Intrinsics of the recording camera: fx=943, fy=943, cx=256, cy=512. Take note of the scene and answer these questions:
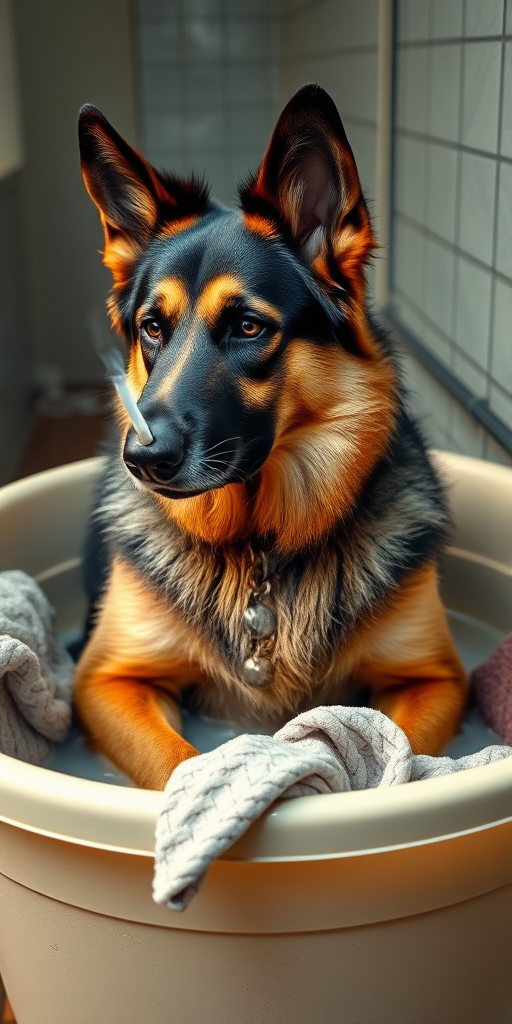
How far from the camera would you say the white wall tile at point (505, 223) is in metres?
1.60

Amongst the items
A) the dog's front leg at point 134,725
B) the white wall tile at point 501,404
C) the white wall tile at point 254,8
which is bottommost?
the dog's front leg at point 134,725

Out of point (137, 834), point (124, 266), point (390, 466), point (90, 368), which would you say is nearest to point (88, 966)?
point (137, 834)

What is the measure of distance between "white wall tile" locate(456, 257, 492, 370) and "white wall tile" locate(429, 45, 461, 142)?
11.2 inches

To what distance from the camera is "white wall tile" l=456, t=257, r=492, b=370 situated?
1.82 meters

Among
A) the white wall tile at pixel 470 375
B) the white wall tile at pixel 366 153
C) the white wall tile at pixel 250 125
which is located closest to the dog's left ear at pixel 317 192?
the white wall tile at pixel 470 375

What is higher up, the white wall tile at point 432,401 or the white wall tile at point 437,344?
the white wall tile at point 437,344

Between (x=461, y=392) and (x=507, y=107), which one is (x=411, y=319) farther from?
(x=507, y=107)

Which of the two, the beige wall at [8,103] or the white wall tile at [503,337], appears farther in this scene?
the beige wall at [8,103]

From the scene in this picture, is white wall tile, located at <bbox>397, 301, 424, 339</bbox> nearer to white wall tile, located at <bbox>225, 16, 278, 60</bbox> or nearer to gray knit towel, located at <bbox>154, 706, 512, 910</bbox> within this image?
gray knit towel, located at <bbox>154, 706, 512, 910</bbox>

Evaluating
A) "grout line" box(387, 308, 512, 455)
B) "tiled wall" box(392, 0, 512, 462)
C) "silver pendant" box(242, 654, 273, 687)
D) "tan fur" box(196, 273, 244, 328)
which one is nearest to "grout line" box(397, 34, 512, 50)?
"tiled wall" box(392, 0, 512, 462)

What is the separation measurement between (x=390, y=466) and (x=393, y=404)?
10 centimetres

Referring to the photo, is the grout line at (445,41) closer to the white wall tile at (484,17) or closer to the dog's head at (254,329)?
the white wall tile at (484,17)

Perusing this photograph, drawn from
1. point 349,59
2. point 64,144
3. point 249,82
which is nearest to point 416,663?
point 349,59

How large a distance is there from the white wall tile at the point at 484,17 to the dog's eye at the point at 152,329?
89cm
